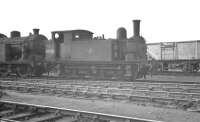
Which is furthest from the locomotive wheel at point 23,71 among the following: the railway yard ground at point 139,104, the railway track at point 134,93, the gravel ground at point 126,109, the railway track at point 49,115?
the railway track at point 49,115

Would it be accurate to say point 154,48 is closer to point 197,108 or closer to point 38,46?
point 38,46

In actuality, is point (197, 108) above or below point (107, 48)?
below

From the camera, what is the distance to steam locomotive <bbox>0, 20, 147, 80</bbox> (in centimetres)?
1661

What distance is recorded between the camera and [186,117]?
258 inches

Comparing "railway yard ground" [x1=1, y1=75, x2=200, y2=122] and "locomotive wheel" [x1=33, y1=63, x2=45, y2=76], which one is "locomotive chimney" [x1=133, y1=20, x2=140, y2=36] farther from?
"locomotive wheel" [x1=33, y1=63, x2=45, y2=76]

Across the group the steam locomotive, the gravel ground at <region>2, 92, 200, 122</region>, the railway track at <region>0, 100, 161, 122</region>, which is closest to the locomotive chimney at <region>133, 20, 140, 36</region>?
the steam locomotive

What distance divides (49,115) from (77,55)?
11.5 meters

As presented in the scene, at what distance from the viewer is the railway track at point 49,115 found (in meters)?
5.95

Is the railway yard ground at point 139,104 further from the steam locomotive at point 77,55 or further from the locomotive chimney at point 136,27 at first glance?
the locomotive chimney at point 136,27

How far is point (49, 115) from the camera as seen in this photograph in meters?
6.77

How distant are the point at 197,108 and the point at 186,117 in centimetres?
117

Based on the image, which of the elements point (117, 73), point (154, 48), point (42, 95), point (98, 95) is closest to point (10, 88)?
point (42, 95)

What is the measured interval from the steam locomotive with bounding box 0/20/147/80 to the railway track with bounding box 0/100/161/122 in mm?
9434

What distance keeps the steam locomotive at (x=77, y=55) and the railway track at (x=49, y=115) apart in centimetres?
943
